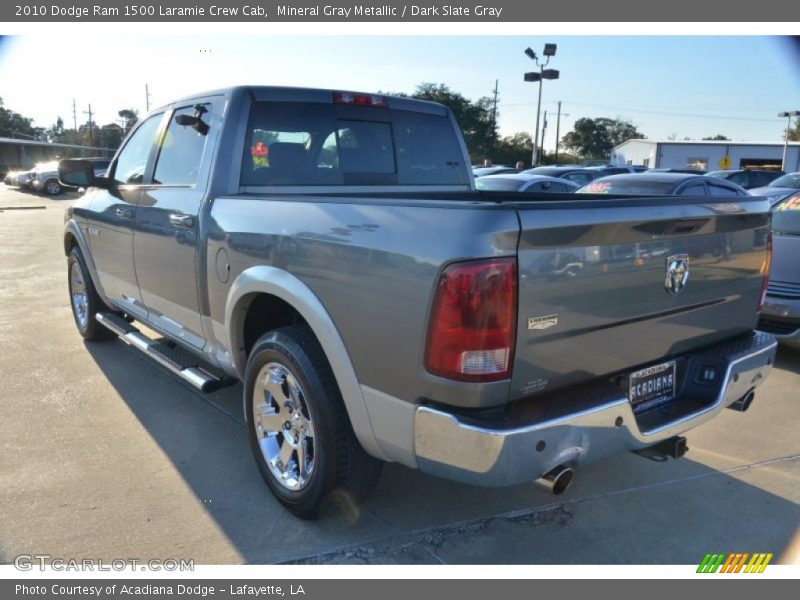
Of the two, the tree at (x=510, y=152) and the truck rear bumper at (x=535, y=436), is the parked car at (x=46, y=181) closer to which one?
the truck rear bumper at (x=535, y=436)

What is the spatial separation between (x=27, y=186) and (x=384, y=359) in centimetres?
3237

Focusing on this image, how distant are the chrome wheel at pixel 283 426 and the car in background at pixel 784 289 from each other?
433cm

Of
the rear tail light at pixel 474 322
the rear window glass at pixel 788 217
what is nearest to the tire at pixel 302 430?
the rear tail light at pixel 474 322

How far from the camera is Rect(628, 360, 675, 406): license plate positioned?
2736mm

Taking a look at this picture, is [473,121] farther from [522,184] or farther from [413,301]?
[413,301]

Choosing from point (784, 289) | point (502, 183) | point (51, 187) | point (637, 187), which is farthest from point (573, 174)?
point (51, 187)

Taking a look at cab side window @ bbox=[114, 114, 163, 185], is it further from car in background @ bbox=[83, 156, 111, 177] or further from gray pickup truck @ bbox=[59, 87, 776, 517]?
gray pickup truck @ bbox=[59, 87, 776, 517]

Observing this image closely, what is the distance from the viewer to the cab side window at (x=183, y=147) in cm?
378

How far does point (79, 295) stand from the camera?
235 inches

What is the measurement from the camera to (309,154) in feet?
12.4

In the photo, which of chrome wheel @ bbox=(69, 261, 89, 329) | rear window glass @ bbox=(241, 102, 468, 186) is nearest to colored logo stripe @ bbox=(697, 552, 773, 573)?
rear window glass @ bbox=(241, 102, 468, 186)

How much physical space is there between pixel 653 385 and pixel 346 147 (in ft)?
7.28

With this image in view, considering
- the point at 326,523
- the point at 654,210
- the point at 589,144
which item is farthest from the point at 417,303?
the point at 589,144

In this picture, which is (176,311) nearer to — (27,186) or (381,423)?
(381,423)
